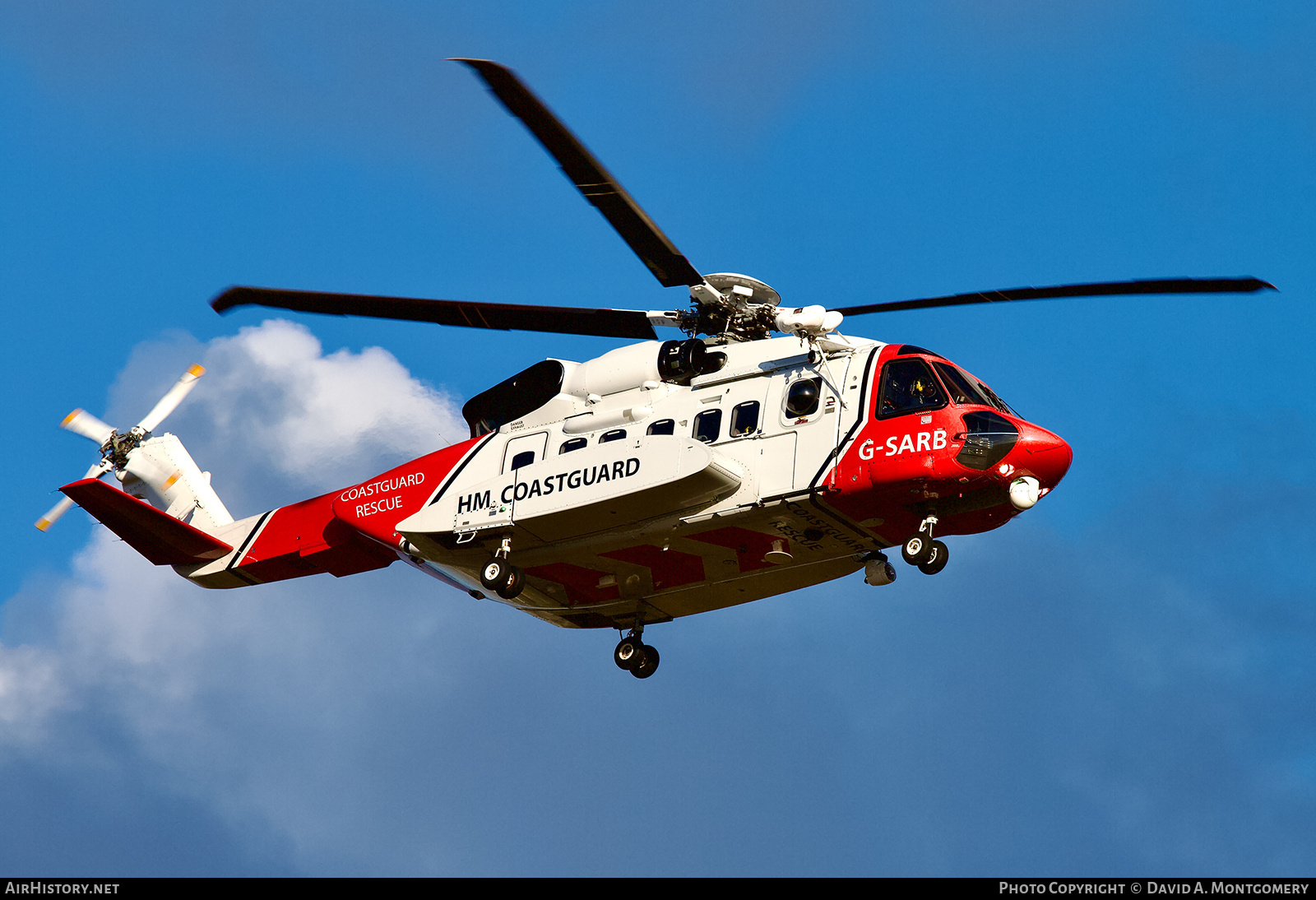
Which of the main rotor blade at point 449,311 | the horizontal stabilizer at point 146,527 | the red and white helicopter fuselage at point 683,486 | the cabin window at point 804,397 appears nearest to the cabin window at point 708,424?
the red and white helicopter fuselage at point 683,486

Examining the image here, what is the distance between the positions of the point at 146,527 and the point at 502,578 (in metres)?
7.55

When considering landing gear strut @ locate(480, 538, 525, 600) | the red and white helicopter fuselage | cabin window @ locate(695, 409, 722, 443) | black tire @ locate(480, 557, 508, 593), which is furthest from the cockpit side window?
black tire @ locate(480, 557, 508, 593)

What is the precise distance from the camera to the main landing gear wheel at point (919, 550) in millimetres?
25141

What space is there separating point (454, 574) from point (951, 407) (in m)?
9.54

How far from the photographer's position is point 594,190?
23.6 metres

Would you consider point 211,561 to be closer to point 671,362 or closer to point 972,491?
point 671,362

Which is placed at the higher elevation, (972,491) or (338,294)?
(338,294)

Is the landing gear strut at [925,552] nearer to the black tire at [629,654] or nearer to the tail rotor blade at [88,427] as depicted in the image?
the black tire at [629,654]

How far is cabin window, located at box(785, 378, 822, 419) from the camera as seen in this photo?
26156 mm

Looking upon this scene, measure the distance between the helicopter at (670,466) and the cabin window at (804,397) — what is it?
0.03 meters

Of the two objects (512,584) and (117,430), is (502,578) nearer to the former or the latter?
(512,584)
